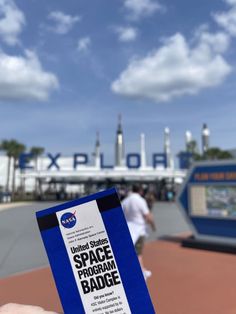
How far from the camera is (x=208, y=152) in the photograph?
6169cm

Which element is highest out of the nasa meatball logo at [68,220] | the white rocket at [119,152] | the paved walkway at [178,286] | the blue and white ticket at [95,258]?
the white rocket at [119,152]

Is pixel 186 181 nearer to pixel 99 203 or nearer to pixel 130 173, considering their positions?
pixel 99 203

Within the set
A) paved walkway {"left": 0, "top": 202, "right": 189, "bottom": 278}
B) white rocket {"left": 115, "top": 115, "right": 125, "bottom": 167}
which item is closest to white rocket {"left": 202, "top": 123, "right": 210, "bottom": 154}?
white rocket {"left": 115, "top": 115, "right": 125, "bottom": 167}

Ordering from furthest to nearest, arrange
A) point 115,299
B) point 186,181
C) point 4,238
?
1. point 4,238
2. point 186,181
3. point 115,299

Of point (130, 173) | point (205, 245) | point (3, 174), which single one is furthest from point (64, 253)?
point (3, 174)

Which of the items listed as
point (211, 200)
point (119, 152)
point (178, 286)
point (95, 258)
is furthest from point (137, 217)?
point (119, 152)

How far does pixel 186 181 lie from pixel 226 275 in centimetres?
396

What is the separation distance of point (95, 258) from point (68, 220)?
27 centimetres

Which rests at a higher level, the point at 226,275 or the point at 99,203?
the point at 99,203

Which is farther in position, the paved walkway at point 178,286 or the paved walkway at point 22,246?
the paved walkway at point 22,246

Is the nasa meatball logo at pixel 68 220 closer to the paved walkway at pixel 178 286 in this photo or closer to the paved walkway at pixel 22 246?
the paved walkway at pixel 178 286

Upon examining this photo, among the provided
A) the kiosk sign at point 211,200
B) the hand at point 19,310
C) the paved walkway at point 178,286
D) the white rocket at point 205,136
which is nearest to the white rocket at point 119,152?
the white rocket at point 205,136

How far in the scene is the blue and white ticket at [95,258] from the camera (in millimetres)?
2176

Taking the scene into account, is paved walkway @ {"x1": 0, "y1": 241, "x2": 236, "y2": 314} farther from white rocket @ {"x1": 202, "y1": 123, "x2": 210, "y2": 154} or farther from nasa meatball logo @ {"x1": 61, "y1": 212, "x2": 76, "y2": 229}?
white rocket @ {"x1": 202, "y1": 123, "x2": 210, "y2": 154}
